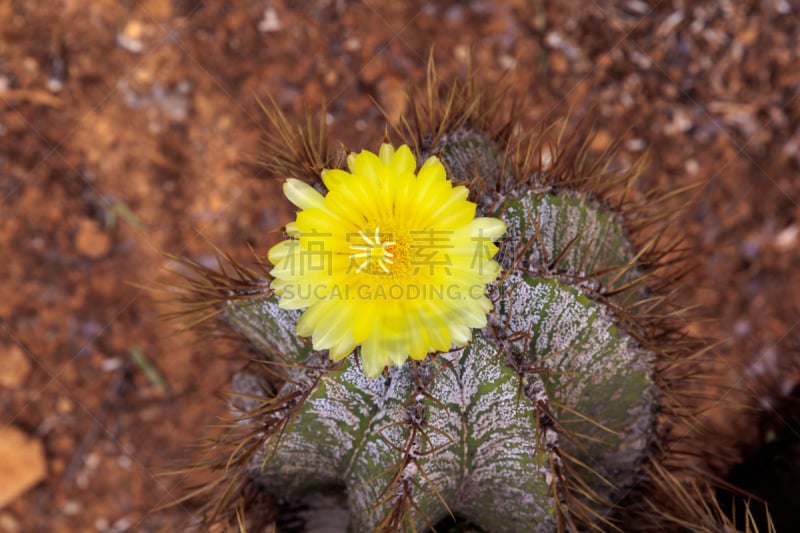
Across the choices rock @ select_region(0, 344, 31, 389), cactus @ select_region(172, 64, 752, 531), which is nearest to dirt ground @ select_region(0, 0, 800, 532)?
rock @ select_region(0, 344, 31, 389)

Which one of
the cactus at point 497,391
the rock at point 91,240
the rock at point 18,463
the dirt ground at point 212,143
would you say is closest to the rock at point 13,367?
the dirt ground at point 212,143

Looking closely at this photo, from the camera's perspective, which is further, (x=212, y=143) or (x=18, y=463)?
(x=212, y=143)

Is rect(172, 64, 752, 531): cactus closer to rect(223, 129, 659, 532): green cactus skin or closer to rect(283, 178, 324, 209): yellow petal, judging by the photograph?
rect(223, 129, 659, 532): green cactus skin

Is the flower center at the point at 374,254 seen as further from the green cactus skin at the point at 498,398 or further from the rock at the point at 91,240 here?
the rock at the point at 91,240

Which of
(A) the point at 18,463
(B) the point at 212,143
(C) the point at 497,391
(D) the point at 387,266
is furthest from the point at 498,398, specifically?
(A) the point at 18,463

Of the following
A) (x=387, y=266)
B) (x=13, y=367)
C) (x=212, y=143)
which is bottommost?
(x=387, y=266)

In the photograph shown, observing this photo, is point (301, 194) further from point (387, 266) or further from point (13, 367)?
point (13, 367)
